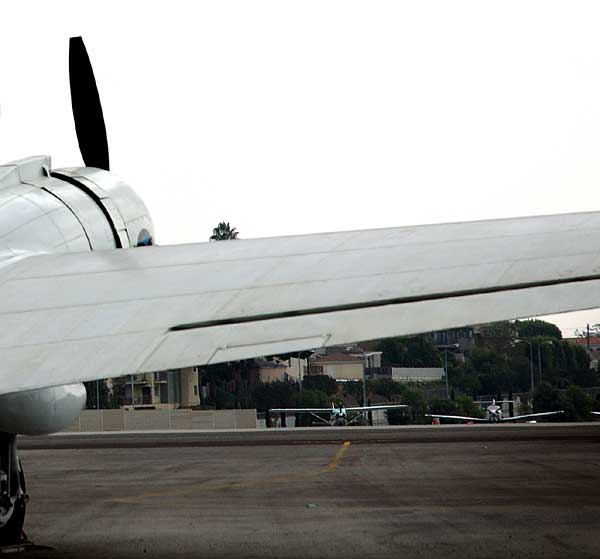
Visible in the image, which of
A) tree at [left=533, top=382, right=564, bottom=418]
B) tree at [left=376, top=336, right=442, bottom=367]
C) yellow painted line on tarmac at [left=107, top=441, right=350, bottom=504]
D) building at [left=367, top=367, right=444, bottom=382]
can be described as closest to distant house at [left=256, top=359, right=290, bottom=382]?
building at [left=367, top=367, right=444, bottom=382]

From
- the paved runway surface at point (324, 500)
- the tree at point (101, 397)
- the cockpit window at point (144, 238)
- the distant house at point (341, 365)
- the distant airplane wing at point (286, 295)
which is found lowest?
the paved runway surface at point (324, 500)

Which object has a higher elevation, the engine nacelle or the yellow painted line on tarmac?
the engine nacelle

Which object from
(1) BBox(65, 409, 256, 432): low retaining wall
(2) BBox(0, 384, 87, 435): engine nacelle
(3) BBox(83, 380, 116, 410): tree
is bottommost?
(2) BBox(0, 384, 87, 435): engine nacelle

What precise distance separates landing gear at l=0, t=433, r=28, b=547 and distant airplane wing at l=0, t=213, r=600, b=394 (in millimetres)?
4187

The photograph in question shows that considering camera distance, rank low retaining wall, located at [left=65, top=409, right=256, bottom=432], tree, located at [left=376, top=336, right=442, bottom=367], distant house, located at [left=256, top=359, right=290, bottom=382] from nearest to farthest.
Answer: low retaining wall, located at [left=65, top=409, right=256, bottom=432]
distant house, located at [left=256, top=359, right=290, bottom=382]
tree, located at [left=376, top=336, right=442, bottom=367]

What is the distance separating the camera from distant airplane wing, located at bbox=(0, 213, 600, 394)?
6.82 metres

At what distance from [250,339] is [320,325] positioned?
431 mm

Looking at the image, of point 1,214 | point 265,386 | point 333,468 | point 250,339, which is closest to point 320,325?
point 250,339

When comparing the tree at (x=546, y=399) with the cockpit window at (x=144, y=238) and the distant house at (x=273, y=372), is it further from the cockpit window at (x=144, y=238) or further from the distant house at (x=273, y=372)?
the cockpit window at (x=144, y=238)

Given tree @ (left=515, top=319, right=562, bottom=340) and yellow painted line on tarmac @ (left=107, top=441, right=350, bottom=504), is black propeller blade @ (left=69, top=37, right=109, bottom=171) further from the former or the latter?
tree @ (left=515, top=319, right=562, bottom=340)

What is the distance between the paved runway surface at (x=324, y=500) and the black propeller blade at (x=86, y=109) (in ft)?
17.5

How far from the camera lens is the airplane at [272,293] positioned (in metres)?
6.82

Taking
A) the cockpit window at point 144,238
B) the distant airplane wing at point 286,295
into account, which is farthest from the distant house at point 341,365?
the distant airplane wing at point 286,295

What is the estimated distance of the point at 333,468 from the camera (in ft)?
90.1
